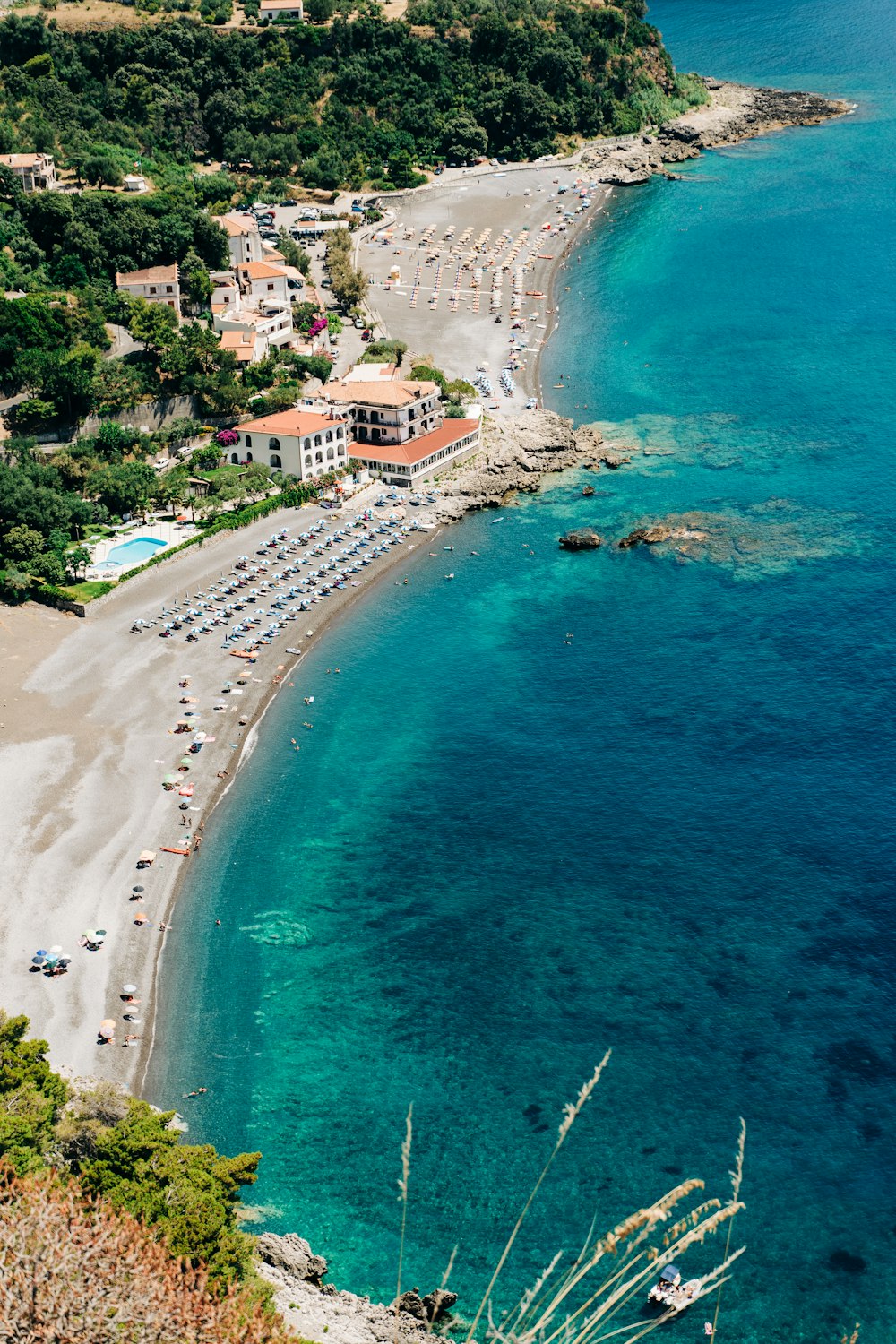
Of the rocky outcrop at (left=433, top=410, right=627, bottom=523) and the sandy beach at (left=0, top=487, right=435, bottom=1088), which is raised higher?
the rocky outcrop at (left=433, top=410, right=627, bottom=523)

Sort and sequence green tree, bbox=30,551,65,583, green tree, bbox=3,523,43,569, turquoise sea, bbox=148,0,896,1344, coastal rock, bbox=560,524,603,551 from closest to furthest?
turquoise sea, bbox=148,0,896,1344
green tree, bbox=30,551,65,583
green tree, bbox=3,523,43,569
coastal rock, bbox=560,524,603,551

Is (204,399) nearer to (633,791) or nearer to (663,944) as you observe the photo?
(633,791)

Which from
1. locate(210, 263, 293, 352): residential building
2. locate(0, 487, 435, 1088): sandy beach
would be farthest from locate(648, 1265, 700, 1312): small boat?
locate(210, 263, 293, 352): residential building

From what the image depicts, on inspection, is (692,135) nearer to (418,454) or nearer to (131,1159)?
(418,454)

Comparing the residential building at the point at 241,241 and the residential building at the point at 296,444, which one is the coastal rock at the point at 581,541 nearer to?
the residential building at the point at 296,444

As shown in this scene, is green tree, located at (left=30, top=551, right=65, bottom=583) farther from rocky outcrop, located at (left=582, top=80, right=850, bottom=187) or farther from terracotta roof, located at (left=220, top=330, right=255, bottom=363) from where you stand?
rocky outcrop, located at (left=582, top=80, right=850, bottom=187)

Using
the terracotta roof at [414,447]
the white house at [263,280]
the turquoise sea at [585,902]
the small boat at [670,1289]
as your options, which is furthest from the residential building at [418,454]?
the small boat at [670,1289]
